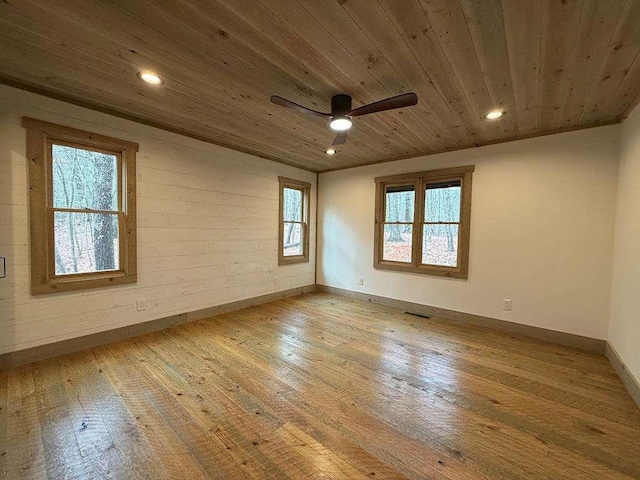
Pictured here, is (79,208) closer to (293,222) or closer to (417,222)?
(293,222)

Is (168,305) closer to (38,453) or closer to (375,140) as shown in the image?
(38,453)

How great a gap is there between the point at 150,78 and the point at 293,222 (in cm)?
332

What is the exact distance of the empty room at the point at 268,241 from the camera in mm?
1600

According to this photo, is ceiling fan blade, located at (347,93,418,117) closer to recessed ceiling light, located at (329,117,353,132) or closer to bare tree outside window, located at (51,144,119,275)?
recessed ceiling light, located at (329,117,353,132)

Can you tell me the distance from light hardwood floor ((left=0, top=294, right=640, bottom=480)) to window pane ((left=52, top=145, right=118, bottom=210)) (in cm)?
156

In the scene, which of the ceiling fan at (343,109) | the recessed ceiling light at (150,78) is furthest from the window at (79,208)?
the ceiling fan at (343,109)

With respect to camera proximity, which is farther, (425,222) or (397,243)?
(397,243)

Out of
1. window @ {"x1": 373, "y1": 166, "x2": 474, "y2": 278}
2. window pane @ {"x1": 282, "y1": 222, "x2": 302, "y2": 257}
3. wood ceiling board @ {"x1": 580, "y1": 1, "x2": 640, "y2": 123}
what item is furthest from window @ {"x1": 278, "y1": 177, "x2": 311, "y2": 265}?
wood ceiling board @ {"x1": 580, "y1": 1, "x2": 640, "y2": 123}

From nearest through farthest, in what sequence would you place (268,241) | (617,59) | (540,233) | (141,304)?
1. (617,59)
2. (141,304)
3. (540,233)
4. (268,241)

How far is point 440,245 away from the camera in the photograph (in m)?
4.21

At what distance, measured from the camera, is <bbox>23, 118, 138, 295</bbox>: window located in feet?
8.34

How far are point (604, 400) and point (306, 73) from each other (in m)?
3.51

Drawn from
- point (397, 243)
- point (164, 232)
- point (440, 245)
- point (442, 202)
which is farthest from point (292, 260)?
point (442, 202)

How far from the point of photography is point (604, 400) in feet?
7.08
